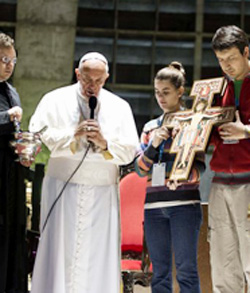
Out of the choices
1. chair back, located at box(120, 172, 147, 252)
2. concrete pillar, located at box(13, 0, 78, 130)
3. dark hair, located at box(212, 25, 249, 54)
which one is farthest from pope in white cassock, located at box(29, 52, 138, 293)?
concrete pillar, located at box(13, 0, 78, 130)

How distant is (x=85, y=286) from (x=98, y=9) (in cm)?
651

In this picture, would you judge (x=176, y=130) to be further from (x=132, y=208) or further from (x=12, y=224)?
(x=132, y=208)

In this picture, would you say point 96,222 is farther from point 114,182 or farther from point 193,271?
point 193,271

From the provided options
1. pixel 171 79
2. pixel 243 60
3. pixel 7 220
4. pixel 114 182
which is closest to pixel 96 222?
pixel 114 182

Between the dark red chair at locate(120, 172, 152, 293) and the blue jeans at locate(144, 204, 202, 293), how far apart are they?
2.06 ft

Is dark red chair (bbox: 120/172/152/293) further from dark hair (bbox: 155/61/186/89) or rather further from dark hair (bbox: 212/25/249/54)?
dark hair (bbox: 212/25/249/54)

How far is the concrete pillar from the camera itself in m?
8.87

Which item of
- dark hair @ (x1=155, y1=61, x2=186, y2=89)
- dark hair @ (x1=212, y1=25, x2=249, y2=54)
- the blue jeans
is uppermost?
dark hair @ (x1=212, y1=25, x2=249, y2=54)

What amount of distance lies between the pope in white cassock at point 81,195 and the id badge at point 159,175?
0.18m

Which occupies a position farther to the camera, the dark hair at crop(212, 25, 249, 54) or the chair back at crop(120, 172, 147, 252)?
the chair back at crop(120, 172, 147, 252)

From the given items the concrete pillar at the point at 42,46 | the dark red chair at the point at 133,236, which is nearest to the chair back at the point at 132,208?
the dark red chair at the point at 133,236

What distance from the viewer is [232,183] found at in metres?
3.04

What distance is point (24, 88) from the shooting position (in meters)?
8.85

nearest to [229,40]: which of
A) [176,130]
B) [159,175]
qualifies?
[176,130]
